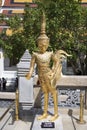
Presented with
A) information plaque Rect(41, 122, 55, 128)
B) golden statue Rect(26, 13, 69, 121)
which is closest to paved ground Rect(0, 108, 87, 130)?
information plaque Rect(41, 122, 55, 128)

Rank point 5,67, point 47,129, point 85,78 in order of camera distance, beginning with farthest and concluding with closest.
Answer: point 5,67 → point 85,78 → point 47,129

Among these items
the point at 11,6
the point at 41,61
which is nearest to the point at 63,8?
the point at 41,61

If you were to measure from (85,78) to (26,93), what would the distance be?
2.03 metres

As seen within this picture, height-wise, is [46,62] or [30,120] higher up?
[46,62]

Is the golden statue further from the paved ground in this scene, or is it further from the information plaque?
the paved ground

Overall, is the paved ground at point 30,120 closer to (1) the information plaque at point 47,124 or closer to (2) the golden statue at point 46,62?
(1) the information plaque at point 47,124

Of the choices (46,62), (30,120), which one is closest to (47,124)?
(46,62)

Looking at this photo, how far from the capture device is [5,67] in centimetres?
2586

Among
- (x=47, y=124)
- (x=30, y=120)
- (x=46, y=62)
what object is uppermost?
(x=46, y=62)

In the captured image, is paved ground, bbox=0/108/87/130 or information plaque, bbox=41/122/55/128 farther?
paved ground, bbox=0/108/87/130

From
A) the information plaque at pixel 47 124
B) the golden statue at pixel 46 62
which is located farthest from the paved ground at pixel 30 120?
the golden statue at pixel 46 62

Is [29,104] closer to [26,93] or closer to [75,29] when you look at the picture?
[26,93]

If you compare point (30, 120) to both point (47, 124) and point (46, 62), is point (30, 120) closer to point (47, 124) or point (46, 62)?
point (47, 124)

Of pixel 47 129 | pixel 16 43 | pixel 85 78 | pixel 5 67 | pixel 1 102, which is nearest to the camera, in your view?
pixel 47 129
